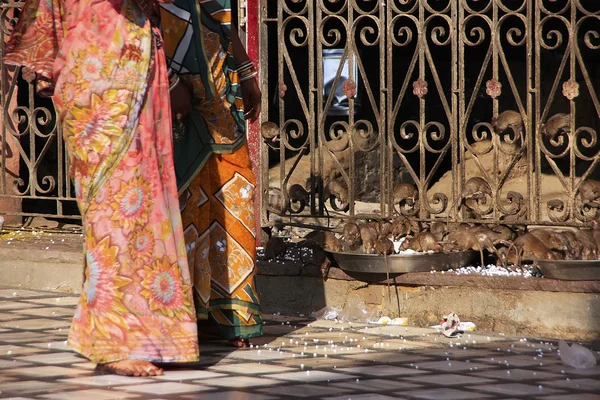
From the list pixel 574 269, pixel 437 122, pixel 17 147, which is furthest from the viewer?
pixel 17 147

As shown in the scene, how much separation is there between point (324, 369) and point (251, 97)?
1.52 metres

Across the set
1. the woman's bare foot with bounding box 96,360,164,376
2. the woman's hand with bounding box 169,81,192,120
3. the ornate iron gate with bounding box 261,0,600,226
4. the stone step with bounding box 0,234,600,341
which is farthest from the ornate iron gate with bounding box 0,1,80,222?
the woman's bare foot with bounding box 96,360,164,376

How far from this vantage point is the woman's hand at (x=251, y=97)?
5.35m

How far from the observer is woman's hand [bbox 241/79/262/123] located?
17.5 feet

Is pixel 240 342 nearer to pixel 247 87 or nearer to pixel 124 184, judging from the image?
pixel 124 184

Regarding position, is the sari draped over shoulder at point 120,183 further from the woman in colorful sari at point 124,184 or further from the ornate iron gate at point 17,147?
the ornate iron gate at point 17,147

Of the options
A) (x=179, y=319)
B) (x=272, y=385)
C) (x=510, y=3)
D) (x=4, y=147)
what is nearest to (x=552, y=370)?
(x=272, y=385)

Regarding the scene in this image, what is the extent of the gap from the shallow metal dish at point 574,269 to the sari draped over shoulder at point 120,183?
212cm

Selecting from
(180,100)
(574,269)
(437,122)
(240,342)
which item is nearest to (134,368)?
(240,342)

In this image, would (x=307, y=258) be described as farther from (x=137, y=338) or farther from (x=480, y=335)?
(x=137, y=338)

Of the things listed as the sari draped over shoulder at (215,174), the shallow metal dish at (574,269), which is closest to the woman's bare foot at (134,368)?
the sari draped over shoulder at (215,174)

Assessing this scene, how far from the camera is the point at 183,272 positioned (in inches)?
183

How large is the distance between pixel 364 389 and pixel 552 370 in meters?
1.02

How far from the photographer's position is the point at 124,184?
4516 mm
